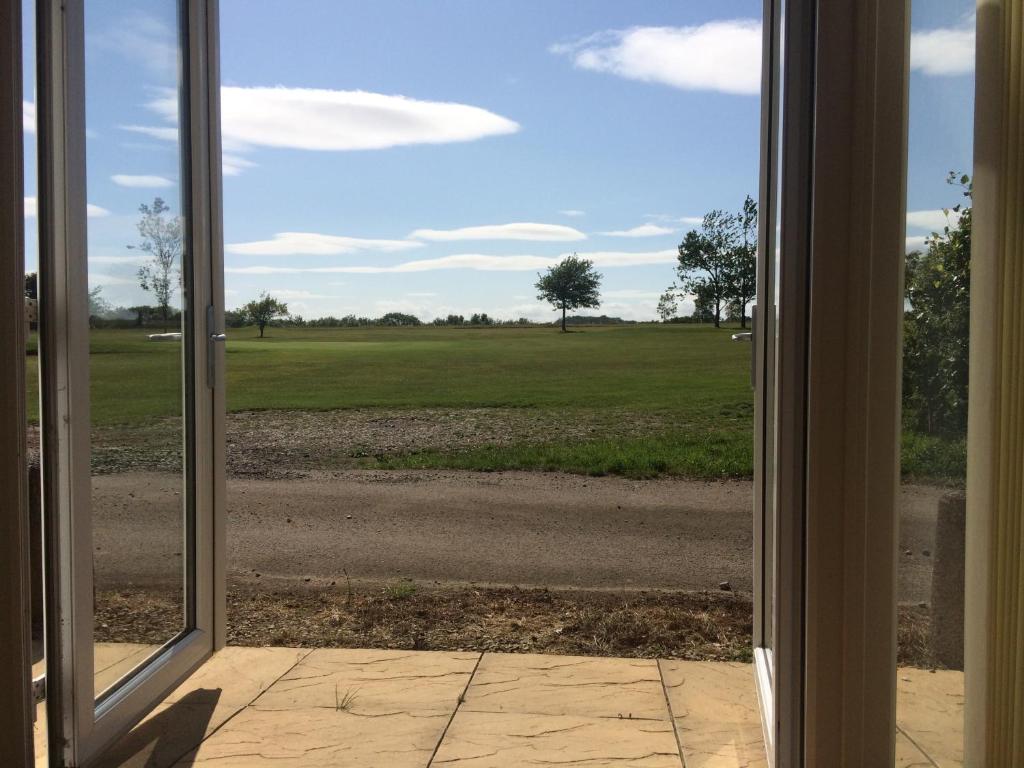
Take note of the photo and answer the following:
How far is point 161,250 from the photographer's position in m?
2.25

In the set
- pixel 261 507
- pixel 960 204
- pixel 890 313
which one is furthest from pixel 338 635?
pixel 261 507

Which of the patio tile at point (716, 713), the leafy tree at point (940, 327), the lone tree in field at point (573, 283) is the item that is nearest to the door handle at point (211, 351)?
the patio tile at point (716, 713)

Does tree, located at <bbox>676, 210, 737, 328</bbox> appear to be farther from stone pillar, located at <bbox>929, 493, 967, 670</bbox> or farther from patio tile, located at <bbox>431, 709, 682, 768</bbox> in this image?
stone pillar, located at <bbox>929, 493, 967, 670</bbox>

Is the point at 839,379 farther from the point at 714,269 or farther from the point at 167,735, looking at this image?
the point at 714,269

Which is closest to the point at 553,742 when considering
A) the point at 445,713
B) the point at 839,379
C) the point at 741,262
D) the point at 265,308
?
the point at 445,713

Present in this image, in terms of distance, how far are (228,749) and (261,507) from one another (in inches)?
147

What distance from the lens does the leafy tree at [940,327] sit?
3.93 ft

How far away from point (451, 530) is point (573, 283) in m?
8.34

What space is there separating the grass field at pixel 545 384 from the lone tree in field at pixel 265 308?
0.27 meters

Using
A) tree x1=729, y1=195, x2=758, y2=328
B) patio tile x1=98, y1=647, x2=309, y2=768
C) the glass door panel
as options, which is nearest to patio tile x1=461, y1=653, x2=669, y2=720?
patio tile x1=98, y1=647, x2=309, y2=768

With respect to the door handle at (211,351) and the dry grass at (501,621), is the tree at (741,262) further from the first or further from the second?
the door handle at (211,351)

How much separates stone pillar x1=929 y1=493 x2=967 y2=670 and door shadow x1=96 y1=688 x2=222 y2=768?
1.61 m

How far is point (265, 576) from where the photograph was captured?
3.84 m

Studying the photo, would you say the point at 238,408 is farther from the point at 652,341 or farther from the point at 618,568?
the point at 618,568
